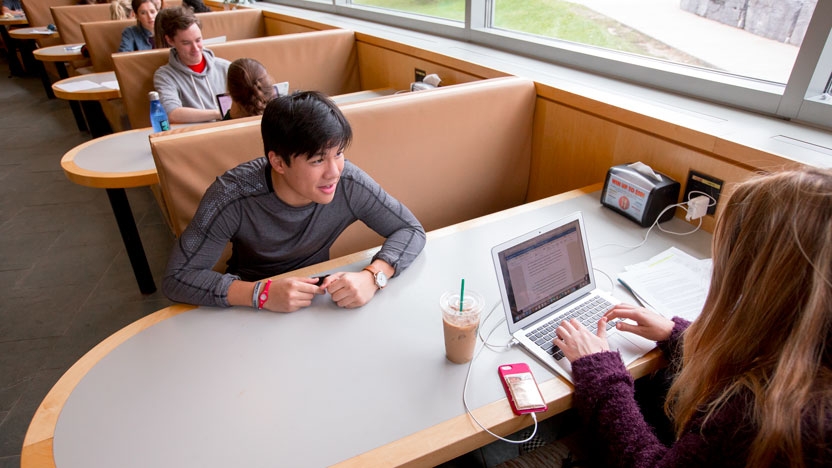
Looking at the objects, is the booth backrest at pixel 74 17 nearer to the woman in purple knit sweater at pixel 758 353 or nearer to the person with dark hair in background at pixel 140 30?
the person with dark hair in background at pixel 140 30

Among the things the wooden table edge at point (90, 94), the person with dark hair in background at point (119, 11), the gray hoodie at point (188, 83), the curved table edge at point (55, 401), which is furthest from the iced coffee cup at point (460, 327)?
the person with dark hair in background at point (119, 11)

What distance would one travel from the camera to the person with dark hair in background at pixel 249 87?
1915 mm

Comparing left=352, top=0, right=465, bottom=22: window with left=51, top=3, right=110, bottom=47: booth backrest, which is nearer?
left=352, top=0, right=465, bottom=22: window

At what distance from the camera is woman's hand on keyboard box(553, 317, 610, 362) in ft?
3.08

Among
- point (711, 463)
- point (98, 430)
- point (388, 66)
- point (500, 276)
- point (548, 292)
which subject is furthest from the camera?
point (388, 66)

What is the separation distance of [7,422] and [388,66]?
233 centimetres

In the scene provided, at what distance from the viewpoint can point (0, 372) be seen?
187 cm

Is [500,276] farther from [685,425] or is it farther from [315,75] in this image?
[315,75]

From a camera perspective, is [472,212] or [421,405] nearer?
[421,405]

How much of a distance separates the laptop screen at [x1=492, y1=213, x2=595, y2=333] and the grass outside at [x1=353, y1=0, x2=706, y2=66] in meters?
1.16

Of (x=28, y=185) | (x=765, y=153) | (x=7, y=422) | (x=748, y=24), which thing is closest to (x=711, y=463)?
(x=765, y=153)

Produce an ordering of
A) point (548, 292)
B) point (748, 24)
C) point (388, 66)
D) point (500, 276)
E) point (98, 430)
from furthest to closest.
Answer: point (388, 66) < point (748, 24) < point (548, 292) < point (500, 276) < point (98, 430)

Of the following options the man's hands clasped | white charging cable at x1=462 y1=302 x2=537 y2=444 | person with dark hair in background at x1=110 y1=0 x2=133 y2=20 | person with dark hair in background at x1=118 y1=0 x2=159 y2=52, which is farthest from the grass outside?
person with dark hair in background at x1=110 y1=0 x2=133 y2=20

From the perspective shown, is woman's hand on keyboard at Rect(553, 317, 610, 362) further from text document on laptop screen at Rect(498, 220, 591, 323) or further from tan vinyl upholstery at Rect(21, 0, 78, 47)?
tan vinyl upholstery at Rect(21, 0, 78, 47)
